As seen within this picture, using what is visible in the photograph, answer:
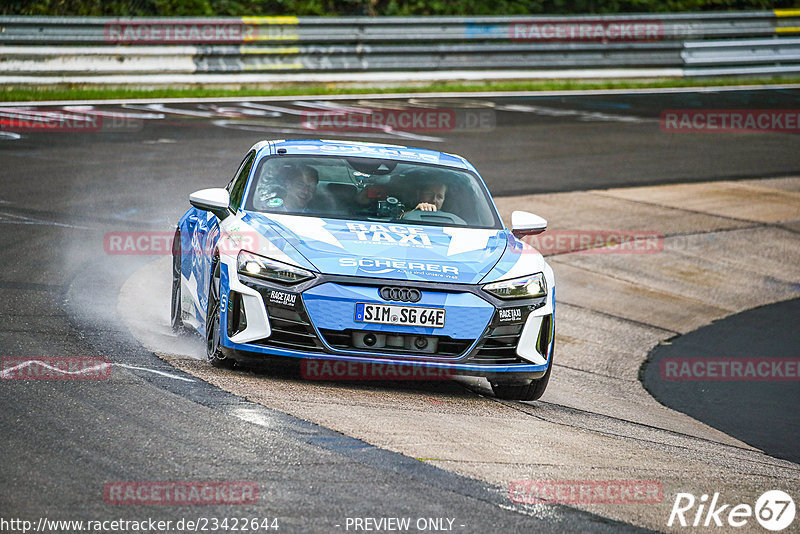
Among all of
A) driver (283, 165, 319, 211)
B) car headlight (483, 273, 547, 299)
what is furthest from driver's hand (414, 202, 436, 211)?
car headlight (483, 273, 547, 299)

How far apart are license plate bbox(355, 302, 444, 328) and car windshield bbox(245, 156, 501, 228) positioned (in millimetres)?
1140

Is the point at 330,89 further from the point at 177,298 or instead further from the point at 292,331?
the point at 292,331

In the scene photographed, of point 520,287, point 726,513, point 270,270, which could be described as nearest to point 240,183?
point 270,270

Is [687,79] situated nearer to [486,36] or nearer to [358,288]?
[486,36]

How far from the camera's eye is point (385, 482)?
495cm

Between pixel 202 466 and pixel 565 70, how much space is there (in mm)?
21939

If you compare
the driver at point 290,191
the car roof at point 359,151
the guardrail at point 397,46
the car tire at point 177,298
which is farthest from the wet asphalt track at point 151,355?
the car roof at point 359,151

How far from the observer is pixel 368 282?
21.6 ft

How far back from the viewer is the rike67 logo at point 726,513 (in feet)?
16.1

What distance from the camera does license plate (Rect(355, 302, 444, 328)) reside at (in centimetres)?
655

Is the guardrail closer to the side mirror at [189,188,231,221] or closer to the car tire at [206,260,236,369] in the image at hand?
the side mirror at [189,188,231,221]

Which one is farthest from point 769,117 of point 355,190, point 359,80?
point 355,190

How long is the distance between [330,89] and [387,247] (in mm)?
16324

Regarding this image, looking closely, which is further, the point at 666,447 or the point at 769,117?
the point at 769,117
